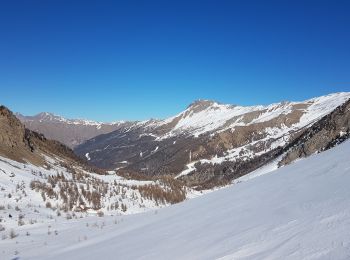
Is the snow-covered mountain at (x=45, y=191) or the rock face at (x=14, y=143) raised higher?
the rock face at (x=14, y=143)

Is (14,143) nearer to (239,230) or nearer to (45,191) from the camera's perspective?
(45,191)

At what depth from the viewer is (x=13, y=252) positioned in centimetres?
1066

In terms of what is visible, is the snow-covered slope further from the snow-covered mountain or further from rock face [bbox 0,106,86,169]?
rock face [bbox 0,106,86,169]

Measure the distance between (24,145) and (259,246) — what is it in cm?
3257

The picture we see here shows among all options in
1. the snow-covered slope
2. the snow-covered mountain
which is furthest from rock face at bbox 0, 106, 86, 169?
the snow-covered slope

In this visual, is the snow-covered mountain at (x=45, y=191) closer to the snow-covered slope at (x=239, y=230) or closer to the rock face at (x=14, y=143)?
the rock face at (x=14, y=143)

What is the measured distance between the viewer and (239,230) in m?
7.59

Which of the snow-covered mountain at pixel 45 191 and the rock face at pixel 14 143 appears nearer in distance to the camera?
the snow-covered mountain at pixel 45 191

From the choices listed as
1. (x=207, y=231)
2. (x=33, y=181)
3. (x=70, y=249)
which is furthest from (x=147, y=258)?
(x=33, y=181)

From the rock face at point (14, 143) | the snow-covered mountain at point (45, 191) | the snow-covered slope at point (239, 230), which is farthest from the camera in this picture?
the rock face at point (14, 143)

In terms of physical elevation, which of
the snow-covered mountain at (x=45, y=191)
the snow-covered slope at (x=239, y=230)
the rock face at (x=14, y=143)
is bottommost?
the snow-covered slope at (x=239, y=230)

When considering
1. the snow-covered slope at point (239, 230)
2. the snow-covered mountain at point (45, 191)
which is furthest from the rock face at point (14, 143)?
the snow-covered slope at point (239, 230)

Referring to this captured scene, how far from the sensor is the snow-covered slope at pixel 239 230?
5801 millimetres

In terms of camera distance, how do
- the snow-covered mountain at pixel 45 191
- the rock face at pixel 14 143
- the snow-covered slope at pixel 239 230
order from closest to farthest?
the snow-covered slope at pixel 239 230 < the snow-covered mountain at pixel 45 191 < the rock face at pixel 14 143
